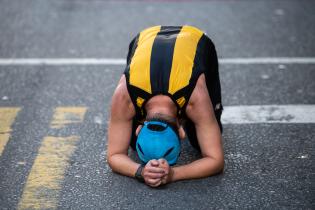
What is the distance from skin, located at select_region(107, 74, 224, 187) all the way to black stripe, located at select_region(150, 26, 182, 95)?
3.0 inches

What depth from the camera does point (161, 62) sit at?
4359mm

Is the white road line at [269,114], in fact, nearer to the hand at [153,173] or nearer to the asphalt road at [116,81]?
the asphalt road at [116,81]

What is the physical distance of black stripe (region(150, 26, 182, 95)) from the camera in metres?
4.26

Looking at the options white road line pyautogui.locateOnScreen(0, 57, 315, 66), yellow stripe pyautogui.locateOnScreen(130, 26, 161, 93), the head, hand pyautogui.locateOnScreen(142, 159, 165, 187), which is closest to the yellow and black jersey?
yellow stripe pyautogui.locateOnScreen(130, 26, 161, 93)

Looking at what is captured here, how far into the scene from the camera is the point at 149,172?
4.16 metres

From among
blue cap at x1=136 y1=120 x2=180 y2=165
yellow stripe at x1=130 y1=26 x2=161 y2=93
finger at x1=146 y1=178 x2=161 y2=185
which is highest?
yellow stripe at x1=130 y1=26 x2=161 y2=93

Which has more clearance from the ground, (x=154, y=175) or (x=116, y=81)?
(x=154, y=175)

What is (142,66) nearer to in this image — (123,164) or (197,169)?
(123,164)

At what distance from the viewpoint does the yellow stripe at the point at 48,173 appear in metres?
4.19

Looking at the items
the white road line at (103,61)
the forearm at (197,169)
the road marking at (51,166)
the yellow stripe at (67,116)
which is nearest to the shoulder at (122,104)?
the forearm at (197,169)

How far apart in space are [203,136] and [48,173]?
114 cm

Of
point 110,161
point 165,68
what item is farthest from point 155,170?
point 165,68

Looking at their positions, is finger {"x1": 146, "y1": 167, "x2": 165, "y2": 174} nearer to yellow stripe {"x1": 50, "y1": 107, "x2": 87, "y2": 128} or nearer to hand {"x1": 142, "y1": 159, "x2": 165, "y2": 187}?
hand {"x1": 142, "y1": 159, "x2": 165, "y2": 187}

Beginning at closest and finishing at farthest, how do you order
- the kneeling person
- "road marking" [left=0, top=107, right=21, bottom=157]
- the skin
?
the kneeling person → the skin → "road marking" [left=0, top=107, right=21, bottom=157]
